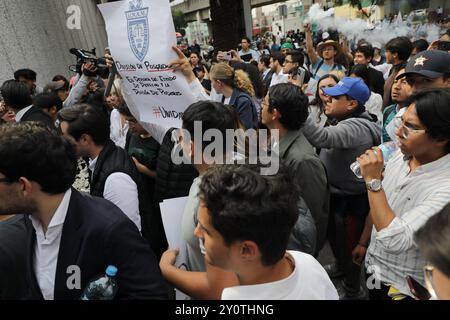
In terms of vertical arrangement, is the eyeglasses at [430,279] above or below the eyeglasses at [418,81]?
below

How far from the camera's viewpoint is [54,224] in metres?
1.44

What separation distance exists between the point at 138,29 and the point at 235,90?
1676 mm

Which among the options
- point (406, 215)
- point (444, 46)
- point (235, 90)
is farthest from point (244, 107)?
point (444, 46)

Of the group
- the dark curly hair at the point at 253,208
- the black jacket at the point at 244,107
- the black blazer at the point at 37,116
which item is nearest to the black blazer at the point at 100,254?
the dark curly hair at the point at 253,208

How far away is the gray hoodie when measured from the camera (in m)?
2.52

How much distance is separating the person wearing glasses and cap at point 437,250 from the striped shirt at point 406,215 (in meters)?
0.44

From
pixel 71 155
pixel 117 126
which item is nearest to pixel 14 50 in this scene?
pixel 117 126

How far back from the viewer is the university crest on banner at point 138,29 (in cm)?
237

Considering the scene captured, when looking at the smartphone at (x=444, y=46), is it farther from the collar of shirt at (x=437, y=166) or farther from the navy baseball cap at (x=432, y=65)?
the collar of shirt at (x=437, y=166)

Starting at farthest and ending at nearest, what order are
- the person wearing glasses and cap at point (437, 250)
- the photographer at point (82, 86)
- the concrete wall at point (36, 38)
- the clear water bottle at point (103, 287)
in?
the concrete wall at point (36, 38), the photographer at point (82, 86), the clear water bottle at point (103, 287), the person wearing glasses and cap at point (437, 250)

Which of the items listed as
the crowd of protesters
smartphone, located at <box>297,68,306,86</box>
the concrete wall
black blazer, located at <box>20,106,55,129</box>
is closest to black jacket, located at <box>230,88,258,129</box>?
the crowd of protesters

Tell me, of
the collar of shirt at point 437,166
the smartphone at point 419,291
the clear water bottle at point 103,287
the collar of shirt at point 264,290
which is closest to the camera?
the collar of shirt at point 264,290
